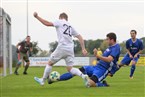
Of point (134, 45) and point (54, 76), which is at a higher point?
point (134, 45)

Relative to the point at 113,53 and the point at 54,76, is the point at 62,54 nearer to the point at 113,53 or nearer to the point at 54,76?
the point at 54,76

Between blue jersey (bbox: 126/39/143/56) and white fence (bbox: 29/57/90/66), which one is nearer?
blue jersey (bbox: 126/39/143/56)

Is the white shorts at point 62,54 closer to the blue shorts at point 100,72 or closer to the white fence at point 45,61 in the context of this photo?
the blue shorts at point 100,72

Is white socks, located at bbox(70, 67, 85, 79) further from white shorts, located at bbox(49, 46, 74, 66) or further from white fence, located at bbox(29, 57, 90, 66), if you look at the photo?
white fence, located at bbox(29, 57, 90, 66)

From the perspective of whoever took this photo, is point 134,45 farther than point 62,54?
Yes

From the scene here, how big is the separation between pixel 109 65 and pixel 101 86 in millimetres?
686

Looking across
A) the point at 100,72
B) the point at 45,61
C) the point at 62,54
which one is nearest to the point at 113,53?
the point at 100,72

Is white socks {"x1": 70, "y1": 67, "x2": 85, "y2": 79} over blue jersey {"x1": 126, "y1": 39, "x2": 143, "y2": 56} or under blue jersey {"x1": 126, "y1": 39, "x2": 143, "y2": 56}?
under

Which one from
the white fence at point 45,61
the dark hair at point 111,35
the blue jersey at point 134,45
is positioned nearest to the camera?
the dark hair at point 111,35

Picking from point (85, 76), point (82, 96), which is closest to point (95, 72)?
point (85, 76)

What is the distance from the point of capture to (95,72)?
44.3 ft

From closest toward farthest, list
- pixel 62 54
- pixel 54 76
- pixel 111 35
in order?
1. pixel 111 35
2. pixel 62 54
3. pixel 54 76

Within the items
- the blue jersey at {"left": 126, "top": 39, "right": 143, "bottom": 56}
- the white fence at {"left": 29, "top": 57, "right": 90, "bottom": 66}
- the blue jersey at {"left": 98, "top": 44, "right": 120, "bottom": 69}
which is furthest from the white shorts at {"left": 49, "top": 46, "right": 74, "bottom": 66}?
the white fence at {"left": 29, "top": 57, "right": 90, "bottom": 66}

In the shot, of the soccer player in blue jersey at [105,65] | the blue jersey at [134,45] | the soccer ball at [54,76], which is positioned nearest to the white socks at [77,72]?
the soccer player in blue jersey at [105,65]
